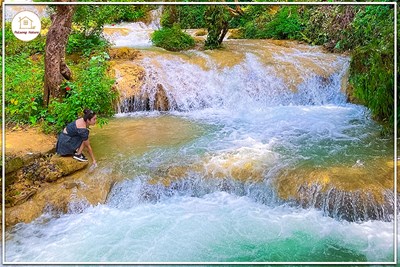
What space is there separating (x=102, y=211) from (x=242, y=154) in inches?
70.0

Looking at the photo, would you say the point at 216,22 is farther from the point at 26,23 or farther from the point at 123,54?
the point at 26,23

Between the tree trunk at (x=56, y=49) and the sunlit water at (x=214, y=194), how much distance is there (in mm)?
839

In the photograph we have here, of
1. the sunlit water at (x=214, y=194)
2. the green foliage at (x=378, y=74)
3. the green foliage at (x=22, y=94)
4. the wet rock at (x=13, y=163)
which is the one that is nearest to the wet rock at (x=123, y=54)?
the sunlit water at (x=214, y=194)

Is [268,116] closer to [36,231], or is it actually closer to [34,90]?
[34,90]

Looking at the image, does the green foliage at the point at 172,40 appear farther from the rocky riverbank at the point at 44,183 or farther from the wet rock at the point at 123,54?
the rocky riverbank at the point at 44,183

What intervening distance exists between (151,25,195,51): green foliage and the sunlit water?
220 centimetres

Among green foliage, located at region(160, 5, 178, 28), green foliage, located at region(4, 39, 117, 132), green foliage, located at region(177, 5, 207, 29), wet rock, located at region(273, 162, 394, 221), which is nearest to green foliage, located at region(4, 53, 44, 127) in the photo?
green foliage, located at region(4, 39, 117, 132)

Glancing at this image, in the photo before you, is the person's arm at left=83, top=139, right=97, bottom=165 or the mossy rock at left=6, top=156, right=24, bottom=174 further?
the person's arm at left=83, top=139, right=97, bottom=165

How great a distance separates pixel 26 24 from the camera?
3.68 meters

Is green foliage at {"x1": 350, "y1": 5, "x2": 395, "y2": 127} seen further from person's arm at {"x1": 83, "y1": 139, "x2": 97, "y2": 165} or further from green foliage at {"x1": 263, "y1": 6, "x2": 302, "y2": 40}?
green foliage at {"x1": 263, "y1": 6, "x2": 302, "y2": 40}

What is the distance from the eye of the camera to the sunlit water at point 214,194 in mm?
3516

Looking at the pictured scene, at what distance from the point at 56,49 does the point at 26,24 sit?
77.4 inches

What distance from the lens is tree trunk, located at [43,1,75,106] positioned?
18.1ft

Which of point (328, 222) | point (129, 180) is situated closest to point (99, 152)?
point (129, 180)
